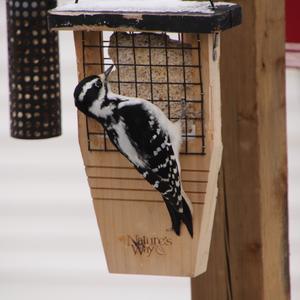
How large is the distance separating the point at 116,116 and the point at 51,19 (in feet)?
0.75

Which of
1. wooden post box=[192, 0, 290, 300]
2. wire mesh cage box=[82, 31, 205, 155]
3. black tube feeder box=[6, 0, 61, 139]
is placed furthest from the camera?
black tube feeder box=[6, 0, 61, 139]

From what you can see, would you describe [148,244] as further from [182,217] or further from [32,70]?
[32,70]

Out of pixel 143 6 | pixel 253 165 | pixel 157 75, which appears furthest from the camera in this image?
pixel 253 165

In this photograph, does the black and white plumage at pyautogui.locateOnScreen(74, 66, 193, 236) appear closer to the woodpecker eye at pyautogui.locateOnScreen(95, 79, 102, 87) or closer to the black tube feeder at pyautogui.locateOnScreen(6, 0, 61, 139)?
the woodpecker eye at pyautogui.locateOnScreen(95, 79, 102, 87)

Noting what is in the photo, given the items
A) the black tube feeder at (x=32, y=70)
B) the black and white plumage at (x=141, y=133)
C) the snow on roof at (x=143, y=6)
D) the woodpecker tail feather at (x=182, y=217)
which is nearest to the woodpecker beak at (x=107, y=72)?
the black and white plumage at (x=141, y=133)

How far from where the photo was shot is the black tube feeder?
10.4ft

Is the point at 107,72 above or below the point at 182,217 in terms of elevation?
above

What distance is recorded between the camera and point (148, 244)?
2.28 m

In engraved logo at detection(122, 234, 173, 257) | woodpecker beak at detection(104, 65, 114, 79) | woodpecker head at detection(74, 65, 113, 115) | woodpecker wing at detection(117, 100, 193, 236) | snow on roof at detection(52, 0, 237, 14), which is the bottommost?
engraved logo at detection(122, 234, 173, 257)

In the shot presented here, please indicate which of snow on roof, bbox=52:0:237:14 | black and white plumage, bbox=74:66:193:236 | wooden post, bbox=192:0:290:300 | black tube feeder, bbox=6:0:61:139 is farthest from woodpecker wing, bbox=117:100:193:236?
black tube feeder, bbox=6:0:61:139

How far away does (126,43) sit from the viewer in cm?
228

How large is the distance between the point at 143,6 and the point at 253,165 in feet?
1.62

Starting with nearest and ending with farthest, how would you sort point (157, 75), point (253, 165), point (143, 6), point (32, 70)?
1. point (143, 6)
2. point (157, 75)
3. point (253, 165)
4. point (32, 70)

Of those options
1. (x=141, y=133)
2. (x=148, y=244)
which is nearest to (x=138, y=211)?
(x=148, y=244)
